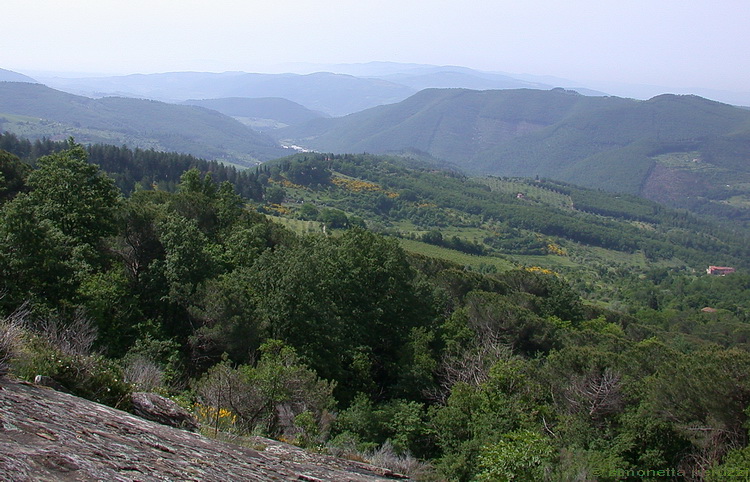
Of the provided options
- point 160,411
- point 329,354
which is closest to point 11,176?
point 329,354

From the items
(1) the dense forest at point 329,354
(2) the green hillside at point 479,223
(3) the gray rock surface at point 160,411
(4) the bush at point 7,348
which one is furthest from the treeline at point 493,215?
(4) the bush at point 7,348

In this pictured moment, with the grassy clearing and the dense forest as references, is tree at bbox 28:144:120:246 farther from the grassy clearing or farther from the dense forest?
the grassy clearing

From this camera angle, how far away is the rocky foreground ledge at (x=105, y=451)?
5301 millimetres

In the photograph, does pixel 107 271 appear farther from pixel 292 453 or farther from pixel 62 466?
pixel 62 466

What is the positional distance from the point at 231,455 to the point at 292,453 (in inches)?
68.3

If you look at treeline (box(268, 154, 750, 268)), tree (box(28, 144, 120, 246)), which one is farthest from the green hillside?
tree (box(28, 144, 120, 246))

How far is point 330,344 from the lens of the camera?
21906 millimetres

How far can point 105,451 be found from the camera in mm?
6004

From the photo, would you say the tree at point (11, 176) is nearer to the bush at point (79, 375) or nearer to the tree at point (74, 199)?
the tree at point (74, 199)

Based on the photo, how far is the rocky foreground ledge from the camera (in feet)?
17.4

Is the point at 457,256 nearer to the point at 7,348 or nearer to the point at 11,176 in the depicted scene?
the point at 11,176

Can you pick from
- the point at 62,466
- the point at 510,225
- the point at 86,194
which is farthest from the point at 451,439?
the point at 510,225

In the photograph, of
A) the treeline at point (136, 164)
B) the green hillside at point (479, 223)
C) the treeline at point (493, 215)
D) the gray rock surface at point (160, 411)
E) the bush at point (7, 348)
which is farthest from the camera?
the treeline at point (493, 215)

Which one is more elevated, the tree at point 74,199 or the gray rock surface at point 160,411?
the tree at point 74,199
